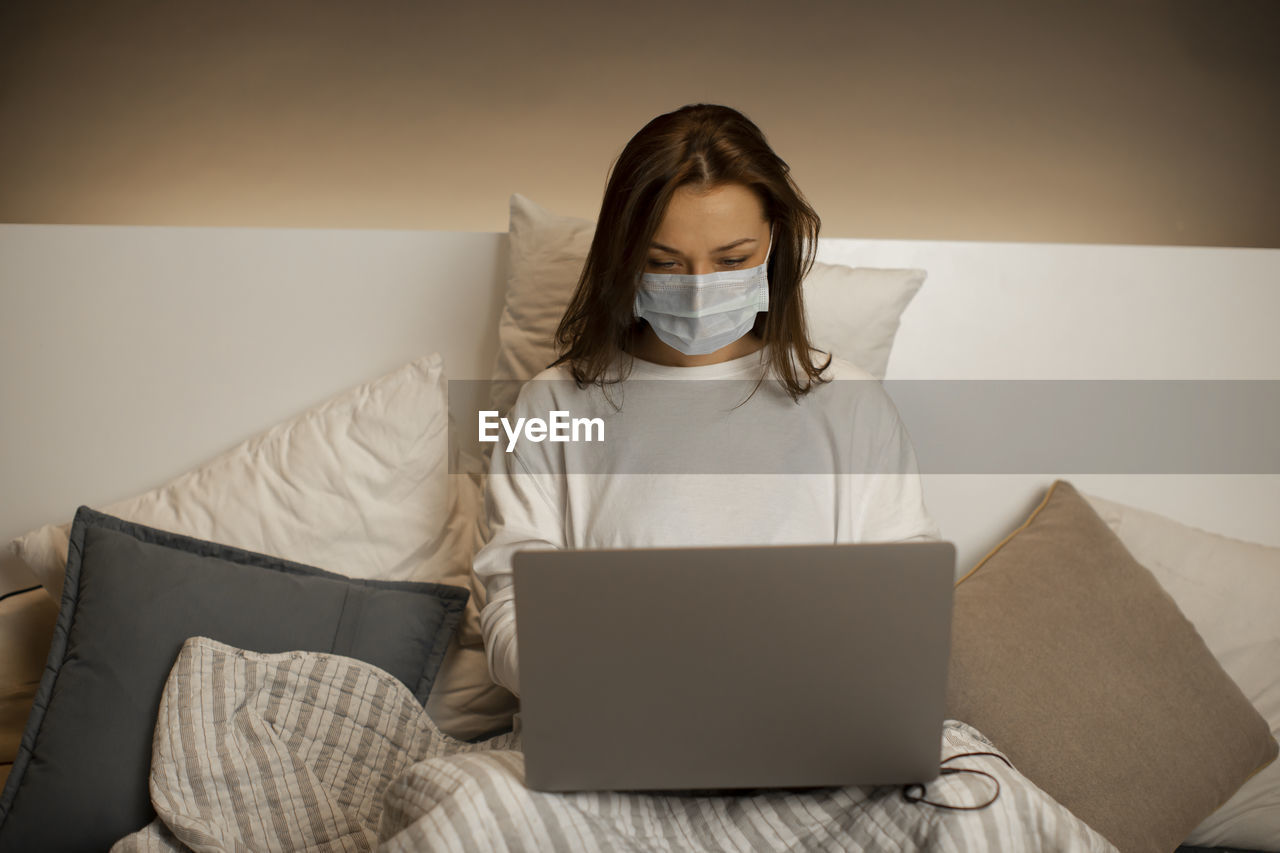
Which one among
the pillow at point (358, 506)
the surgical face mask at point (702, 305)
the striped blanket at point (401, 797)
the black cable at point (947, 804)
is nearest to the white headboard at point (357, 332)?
the pillow at point (358, 506)

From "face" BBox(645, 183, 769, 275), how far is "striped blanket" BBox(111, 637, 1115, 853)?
0.62m

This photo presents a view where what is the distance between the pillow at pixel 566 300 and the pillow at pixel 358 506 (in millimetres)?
149

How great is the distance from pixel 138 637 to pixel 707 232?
906 mm

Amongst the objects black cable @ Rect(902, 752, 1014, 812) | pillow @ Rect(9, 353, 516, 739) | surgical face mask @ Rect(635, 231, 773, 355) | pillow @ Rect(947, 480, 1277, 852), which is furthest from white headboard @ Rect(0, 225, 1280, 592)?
black cable @ Rect(902, 752, 1014, 812)

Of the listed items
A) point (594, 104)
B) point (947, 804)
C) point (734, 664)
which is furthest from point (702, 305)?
point (594, 104)

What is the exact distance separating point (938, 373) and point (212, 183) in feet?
4.98

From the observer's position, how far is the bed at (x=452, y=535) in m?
1.06

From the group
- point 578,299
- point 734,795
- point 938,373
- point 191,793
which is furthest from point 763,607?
point 938,373

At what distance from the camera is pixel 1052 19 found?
182 cm

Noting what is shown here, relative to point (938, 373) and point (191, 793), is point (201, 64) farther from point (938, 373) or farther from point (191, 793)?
point (938, 373)

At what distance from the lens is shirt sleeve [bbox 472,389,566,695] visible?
3.58 feet

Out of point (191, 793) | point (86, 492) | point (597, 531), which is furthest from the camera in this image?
point (86, 492)

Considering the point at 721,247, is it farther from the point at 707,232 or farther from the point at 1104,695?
the point at 1104,695

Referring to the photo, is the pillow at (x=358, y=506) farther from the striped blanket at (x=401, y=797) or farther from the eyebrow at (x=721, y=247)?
the eyebrow at (x=721, y=247)
